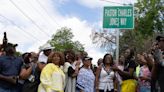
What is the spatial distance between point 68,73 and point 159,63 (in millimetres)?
4061

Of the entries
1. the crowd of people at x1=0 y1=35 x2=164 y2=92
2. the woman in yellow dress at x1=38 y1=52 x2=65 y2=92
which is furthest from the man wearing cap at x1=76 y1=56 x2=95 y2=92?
the woman in yellow dress at x1=38 y1=52 x2=65 y2=92

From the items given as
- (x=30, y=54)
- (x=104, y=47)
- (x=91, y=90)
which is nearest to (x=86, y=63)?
(x=91, y=90)

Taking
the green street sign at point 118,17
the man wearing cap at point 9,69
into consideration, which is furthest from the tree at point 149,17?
the man wearing cap at point 9,69

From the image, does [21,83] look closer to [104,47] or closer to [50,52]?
[50,52]

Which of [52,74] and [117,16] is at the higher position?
[117,16]

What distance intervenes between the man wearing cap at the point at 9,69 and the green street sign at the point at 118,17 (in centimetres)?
511

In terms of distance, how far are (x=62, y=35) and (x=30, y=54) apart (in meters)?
50.9

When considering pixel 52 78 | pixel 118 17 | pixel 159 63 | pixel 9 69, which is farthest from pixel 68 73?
pixel 118 17

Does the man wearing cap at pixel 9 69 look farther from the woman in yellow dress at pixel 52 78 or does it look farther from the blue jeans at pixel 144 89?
the blue jeans at pixel 144 89

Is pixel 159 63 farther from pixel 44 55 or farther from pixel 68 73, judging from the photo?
pixel 68 73

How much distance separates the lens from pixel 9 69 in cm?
880

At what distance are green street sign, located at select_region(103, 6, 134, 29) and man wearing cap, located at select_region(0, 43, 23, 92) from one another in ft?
16.8

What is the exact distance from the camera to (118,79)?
1036cm

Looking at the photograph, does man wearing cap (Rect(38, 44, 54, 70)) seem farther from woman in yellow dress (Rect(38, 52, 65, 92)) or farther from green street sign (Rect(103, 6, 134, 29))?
green street sign (Rect(103, 6, 134, 29))
